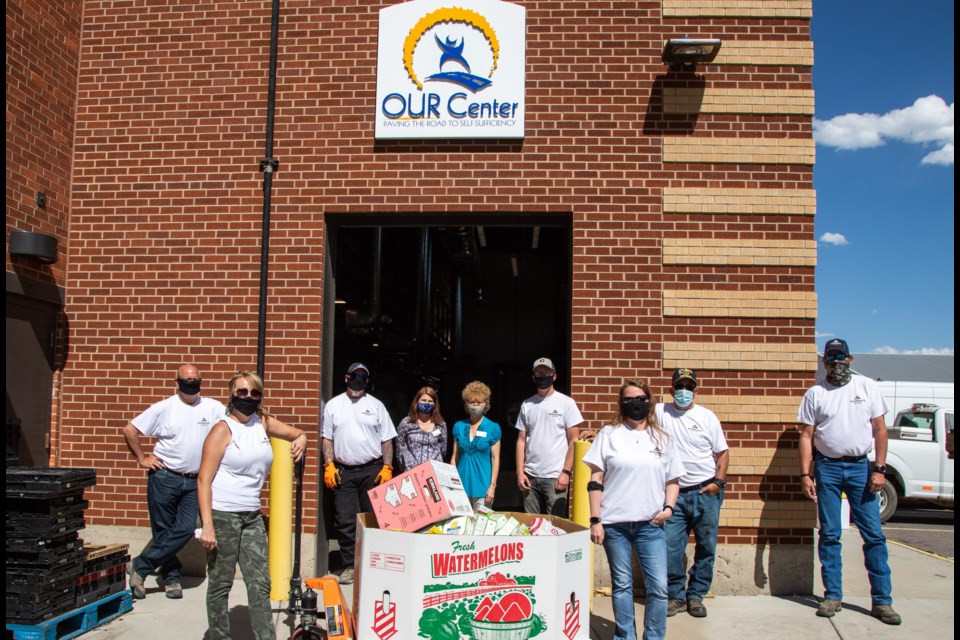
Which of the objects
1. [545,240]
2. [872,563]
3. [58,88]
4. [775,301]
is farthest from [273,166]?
[545,240]

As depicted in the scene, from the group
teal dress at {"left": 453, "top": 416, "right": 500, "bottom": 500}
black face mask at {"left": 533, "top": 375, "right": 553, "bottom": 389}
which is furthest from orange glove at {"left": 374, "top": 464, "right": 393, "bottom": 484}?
black face mask at {"left": 533, "top": 375, "right": 553, "bottom": 389}

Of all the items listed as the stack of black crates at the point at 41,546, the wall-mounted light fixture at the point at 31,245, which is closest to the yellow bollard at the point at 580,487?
the stack of black crates at the point at 41,546

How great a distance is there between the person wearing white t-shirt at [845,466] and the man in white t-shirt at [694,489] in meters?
0.84

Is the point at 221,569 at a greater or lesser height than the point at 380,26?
lesser

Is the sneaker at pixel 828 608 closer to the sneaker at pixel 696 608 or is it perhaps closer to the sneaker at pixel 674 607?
the sneaker at pixel 696 608

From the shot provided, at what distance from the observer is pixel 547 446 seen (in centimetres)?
689

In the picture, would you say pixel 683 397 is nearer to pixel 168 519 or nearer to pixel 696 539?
pixel 696 539

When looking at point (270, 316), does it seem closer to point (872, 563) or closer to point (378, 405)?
point (378, 405)

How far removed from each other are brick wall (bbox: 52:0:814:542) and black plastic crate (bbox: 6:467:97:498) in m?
1.79

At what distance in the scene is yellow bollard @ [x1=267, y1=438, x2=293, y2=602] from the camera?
6250 millimetres

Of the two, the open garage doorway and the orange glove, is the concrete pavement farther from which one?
the open garage doorway

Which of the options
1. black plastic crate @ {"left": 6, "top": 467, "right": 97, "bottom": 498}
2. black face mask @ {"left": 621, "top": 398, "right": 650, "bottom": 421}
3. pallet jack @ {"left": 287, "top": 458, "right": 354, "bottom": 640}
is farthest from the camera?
black plastic crate @ {"left": 6, "top": 467, "right": 97, "bottom": 498}

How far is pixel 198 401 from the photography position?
700 centimetres

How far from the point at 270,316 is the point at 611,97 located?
3.98 meters
